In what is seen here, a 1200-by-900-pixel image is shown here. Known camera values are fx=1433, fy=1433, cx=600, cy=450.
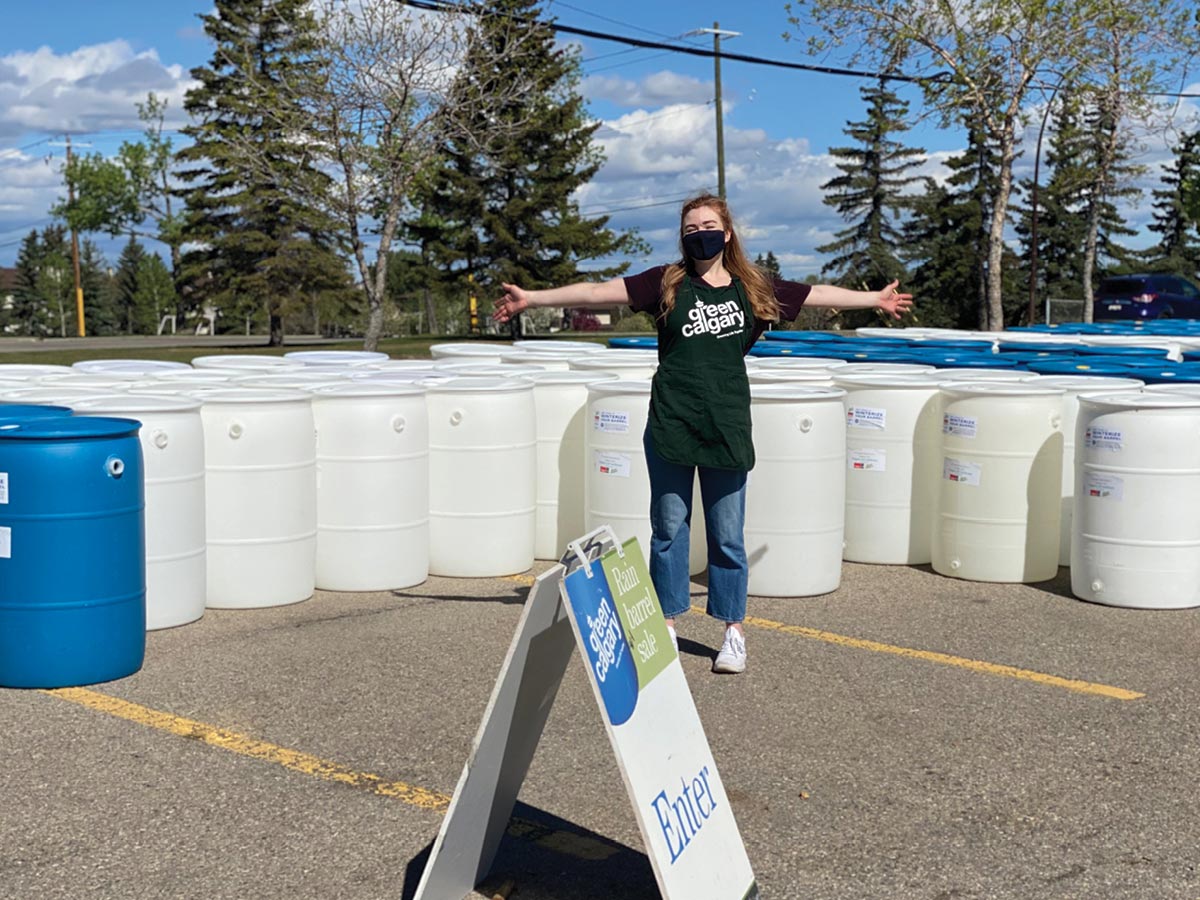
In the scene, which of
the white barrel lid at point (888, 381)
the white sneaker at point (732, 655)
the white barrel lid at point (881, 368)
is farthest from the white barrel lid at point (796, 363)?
the white sneaker at point (732, 655)

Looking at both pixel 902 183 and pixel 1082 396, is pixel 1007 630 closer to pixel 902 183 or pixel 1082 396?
pixel 1082 396

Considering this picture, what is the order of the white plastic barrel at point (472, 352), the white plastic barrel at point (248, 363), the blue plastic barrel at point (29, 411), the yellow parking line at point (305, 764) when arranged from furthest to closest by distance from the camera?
the white plastic barrel at point (472, 352), the white plastic barrel at point (248, 363), the blue plastic barrel at point (29, 411), the yellow parking line at point (305, 764)

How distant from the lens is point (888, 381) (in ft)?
27.5

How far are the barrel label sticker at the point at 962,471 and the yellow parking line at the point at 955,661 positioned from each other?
167 centimetres

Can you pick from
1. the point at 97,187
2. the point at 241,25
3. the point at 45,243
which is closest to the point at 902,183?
the point at 241,25

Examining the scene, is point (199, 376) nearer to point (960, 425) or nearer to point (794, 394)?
point (794, 394)

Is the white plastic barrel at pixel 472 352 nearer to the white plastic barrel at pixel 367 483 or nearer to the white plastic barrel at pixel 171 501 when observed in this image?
the white plastic barrel at pixel 367 483

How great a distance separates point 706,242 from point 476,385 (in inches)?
110

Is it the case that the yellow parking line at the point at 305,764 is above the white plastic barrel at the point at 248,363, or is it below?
below

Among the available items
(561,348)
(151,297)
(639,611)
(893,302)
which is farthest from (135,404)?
(151,297)

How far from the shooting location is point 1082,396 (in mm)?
7527

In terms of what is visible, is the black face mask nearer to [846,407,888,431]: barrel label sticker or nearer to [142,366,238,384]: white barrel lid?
[846,407,888,431]: barrel label sticker

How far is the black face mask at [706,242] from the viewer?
223 inches

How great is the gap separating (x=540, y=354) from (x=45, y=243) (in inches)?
4636
